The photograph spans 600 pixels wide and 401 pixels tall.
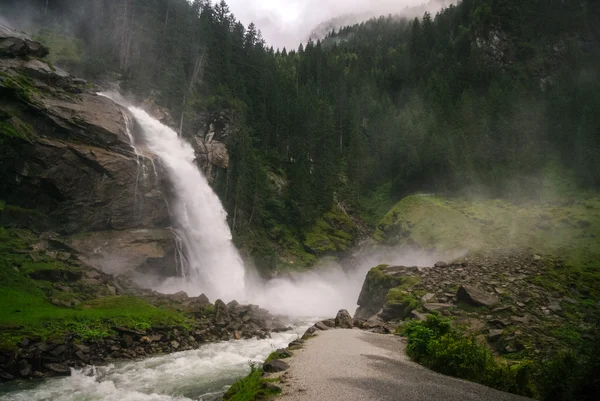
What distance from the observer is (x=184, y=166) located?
46688 millimetres

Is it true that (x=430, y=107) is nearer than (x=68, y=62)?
No

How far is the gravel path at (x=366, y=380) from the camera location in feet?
31.5

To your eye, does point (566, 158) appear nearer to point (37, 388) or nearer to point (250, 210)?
point (250, 210)

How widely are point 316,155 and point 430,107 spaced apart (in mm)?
29158

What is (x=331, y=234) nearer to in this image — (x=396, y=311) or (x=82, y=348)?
(x=396, y=311)

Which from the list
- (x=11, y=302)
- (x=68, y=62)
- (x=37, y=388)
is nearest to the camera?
(x=37, y=388)

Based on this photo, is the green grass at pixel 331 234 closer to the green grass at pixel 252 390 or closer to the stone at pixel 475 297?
the stone at pixel 475 297

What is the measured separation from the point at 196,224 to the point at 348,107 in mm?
55797

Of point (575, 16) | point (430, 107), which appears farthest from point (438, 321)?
point (575, 16)

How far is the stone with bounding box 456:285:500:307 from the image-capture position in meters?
23.1

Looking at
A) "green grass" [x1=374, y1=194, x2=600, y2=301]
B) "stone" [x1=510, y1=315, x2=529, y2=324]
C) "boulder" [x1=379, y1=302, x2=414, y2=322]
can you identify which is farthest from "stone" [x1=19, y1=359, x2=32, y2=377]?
"green grass" [x1=374, y1=194, x2=600, y2=301]

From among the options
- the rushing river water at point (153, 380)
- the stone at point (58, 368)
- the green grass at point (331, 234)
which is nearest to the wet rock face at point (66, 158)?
the stone at point (58, 368)

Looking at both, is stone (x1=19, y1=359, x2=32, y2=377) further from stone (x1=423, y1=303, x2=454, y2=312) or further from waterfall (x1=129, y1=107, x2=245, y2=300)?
stone (x1=423, y1=303, x2=454, y2=312)

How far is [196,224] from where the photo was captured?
143 ft
